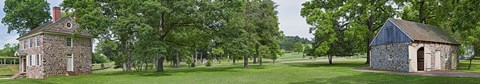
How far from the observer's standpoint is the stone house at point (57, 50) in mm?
29688

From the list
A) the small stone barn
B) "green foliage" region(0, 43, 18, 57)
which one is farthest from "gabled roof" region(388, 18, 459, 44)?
"green foliage" region(0, 43, 18, 57)

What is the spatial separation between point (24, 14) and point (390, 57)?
38691 millimetres

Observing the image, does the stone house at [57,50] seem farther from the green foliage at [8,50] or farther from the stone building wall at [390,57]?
the green foliage at [8,50]

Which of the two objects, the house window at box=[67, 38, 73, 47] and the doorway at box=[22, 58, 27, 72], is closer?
the house window at box=[67, 38, 73, 47]

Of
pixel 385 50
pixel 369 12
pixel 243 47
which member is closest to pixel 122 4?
pixel 243 47

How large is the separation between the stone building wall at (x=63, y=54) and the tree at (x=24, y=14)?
15.4m

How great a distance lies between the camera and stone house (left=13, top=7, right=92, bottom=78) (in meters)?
29.7

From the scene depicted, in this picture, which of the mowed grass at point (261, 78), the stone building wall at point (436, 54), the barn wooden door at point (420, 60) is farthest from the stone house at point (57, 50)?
the barn wooden door at point (420, 60)

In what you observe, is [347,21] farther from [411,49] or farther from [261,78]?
[261,78]

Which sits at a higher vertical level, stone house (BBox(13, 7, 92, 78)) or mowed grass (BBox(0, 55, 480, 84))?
stone house (BBox(13, 7, 92, 78))

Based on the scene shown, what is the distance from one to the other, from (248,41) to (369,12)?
12.7m

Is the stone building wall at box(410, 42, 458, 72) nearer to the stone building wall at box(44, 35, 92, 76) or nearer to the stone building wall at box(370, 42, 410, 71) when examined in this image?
the stone building wall at box(370, 42, 410, 71)

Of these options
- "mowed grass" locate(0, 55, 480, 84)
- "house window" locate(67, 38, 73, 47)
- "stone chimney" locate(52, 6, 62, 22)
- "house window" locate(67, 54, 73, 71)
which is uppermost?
"stone chimney" locate(52, 6, 62, 22)

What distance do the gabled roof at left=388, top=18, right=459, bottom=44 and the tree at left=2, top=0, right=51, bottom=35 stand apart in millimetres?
38009
